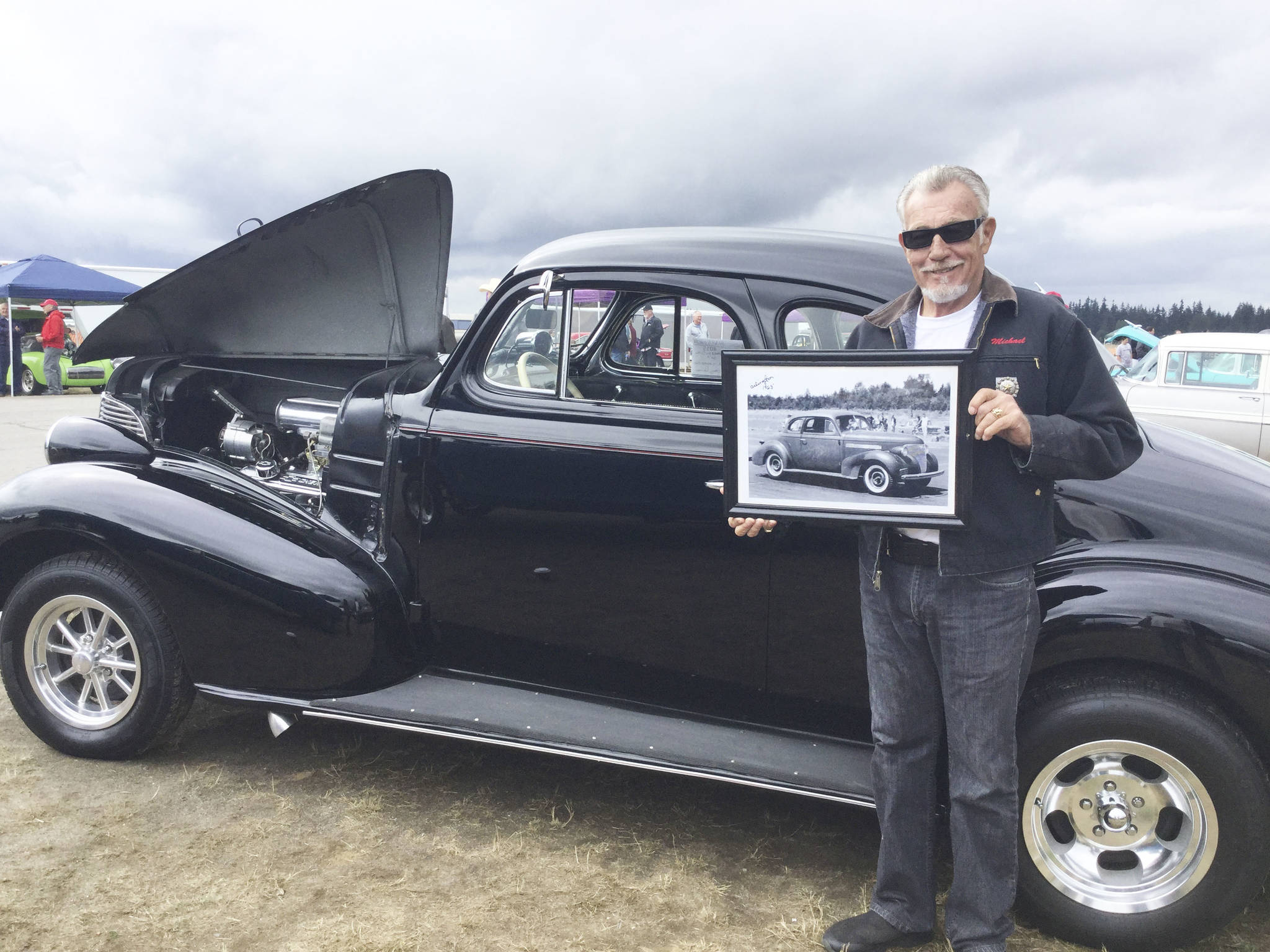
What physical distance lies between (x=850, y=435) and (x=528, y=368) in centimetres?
156

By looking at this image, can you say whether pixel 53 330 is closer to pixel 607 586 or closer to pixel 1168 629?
pixel 607 586

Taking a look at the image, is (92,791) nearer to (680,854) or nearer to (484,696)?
(484,696)

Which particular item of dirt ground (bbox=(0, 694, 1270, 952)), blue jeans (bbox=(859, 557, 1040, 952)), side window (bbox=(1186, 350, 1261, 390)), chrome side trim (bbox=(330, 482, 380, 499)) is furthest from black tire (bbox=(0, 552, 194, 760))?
side window (bbox=(1186, 350, 1261, 390))

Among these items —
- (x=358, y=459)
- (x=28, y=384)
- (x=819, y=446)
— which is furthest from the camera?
(x=28, y=384)

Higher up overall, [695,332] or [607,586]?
[695,332]

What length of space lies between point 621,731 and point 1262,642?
72.9 inches

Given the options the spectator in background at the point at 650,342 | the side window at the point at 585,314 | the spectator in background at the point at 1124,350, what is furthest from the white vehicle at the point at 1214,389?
the side window at the point at 585,314

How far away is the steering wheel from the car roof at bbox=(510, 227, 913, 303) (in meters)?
0.31

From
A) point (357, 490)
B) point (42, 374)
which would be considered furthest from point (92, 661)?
point (42, 374)

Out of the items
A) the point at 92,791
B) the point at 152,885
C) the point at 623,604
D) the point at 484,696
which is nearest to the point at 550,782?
the point at 484,696

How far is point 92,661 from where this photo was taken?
3623 mm

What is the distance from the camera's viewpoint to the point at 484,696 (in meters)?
3.38

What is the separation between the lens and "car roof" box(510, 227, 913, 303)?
117 inches

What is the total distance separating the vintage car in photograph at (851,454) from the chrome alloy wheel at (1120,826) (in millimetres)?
1005
